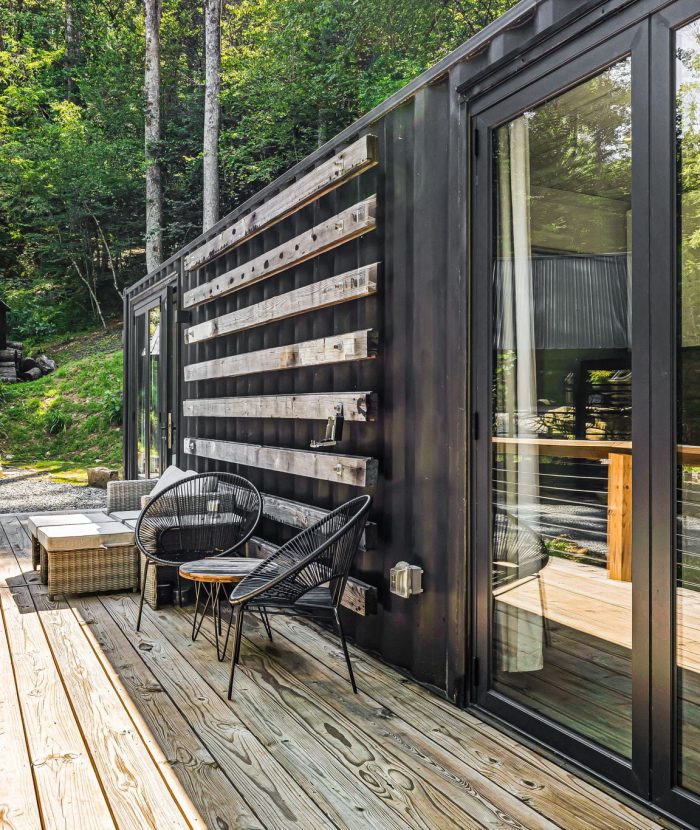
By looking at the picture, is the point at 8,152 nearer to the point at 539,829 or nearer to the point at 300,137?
the point at 300,137

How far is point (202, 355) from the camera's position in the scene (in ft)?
18.0

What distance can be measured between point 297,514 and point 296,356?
85 cm

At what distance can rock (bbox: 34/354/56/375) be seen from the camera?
594 inches

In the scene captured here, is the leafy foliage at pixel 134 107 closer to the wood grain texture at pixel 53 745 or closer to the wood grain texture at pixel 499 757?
the wood grain texture at pixel 53 745

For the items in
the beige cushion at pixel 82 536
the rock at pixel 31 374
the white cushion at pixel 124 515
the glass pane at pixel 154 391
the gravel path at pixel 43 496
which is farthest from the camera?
the rock at pixel 31 374

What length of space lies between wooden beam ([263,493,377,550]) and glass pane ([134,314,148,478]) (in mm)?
3373

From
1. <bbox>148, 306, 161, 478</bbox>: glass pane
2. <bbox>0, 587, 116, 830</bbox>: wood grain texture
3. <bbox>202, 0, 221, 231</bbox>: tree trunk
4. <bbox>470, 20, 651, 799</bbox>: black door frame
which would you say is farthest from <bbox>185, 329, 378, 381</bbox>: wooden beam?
<bbox>202, 0, 221, 231</bbox>: tree trunk

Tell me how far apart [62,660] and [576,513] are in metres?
2.42

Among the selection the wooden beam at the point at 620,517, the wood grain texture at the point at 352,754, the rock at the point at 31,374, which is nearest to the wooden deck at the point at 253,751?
the wood grain texture at the point at 352,754

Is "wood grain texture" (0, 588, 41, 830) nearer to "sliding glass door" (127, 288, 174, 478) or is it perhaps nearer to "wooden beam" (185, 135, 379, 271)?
"wooden beam" (185, 135, 379, 271)

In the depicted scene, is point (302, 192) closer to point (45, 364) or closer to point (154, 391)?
point (154, 391)

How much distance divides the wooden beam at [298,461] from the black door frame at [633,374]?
65cm

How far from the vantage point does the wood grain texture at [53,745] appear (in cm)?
199

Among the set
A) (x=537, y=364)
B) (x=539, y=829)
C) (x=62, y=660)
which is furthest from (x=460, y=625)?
(x=62, y=660)
